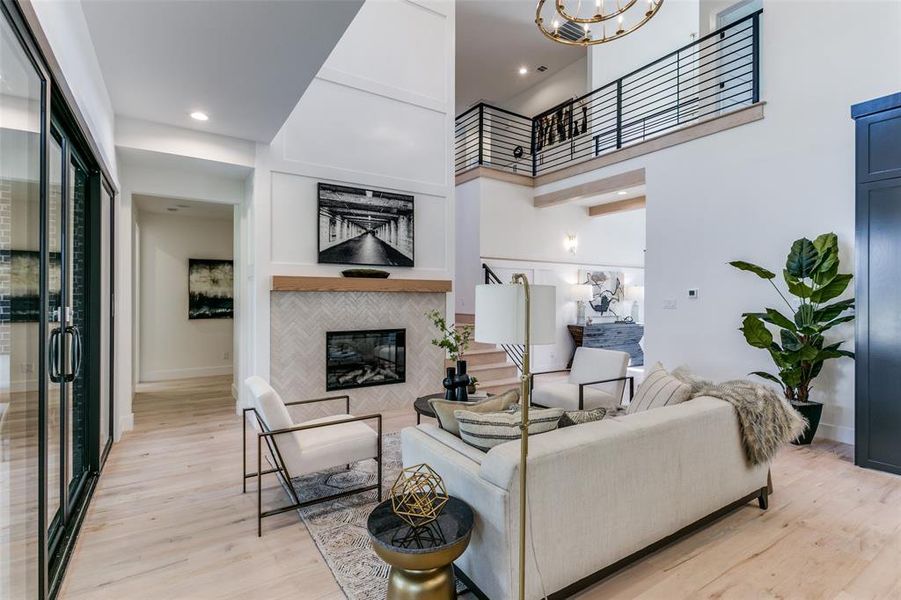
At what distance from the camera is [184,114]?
12.2 ft

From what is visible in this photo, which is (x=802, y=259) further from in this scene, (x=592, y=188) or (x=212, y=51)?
(x=212, y=51)

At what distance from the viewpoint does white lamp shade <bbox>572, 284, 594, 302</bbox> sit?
323 inches

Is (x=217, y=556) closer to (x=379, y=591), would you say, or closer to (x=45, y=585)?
(x=45, y=585)

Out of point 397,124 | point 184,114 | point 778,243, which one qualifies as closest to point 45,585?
point 184,114

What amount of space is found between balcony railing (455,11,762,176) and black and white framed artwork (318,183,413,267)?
2390 mm

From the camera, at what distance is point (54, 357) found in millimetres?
2096

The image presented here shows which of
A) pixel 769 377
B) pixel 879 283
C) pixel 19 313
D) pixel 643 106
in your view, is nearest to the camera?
pixel 19 313

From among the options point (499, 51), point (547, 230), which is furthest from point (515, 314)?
point (499, 51)

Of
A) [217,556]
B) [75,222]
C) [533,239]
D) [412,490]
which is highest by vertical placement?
[533,239]

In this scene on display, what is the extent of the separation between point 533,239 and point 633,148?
225cm

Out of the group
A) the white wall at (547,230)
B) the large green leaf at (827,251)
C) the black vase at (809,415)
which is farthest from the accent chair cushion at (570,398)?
the white wall at (547,230)

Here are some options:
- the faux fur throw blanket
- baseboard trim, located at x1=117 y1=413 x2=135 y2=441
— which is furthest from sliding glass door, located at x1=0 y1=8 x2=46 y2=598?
the faux fur throw blanket

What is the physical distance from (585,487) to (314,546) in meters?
1.47

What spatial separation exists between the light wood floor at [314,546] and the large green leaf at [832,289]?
132 centimetres
